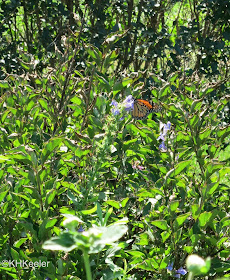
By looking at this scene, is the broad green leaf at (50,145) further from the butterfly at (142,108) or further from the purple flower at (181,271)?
the butterfly at (142,108)

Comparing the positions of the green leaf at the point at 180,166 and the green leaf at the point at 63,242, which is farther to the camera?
the green leaf at the point at 180,166

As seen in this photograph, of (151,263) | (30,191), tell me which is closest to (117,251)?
(151,263)

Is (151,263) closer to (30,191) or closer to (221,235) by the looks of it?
(221,235)

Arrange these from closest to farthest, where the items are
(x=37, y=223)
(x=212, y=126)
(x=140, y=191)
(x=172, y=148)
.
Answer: (x=37, y=223) < (x=140, y=191) < (x=172, y=148) < (x=212, y=126)

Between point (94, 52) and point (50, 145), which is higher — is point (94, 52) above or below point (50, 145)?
above

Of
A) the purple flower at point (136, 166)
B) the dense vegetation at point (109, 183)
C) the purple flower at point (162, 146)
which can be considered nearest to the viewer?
the dense vegetation at point (109, 183)

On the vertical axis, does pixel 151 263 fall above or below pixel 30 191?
below

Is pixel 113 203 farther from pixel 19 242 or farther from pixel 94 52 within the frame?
pixel 94 52

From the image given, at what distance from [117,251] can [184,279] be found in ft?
1.06

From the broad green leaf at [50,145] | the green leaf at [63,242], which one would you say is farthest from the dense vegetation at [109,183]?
the green leaf at [63,242]

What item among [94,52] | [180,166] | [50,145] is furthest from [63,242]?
[94,52]

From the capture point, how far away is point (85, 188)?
65.2 inches

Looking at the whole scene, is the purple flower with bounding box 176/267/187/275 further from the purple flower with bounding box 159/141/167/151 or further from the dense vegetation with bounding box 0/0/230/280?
the purple flower with bounding box 159/141/167/151

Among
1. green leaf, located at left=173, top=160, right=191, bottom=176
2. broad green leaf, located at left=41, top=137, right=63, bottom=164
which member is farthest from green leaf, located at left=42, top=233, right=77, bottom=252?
green leaf, located at left=173, top=160, right=191, bottom=176
